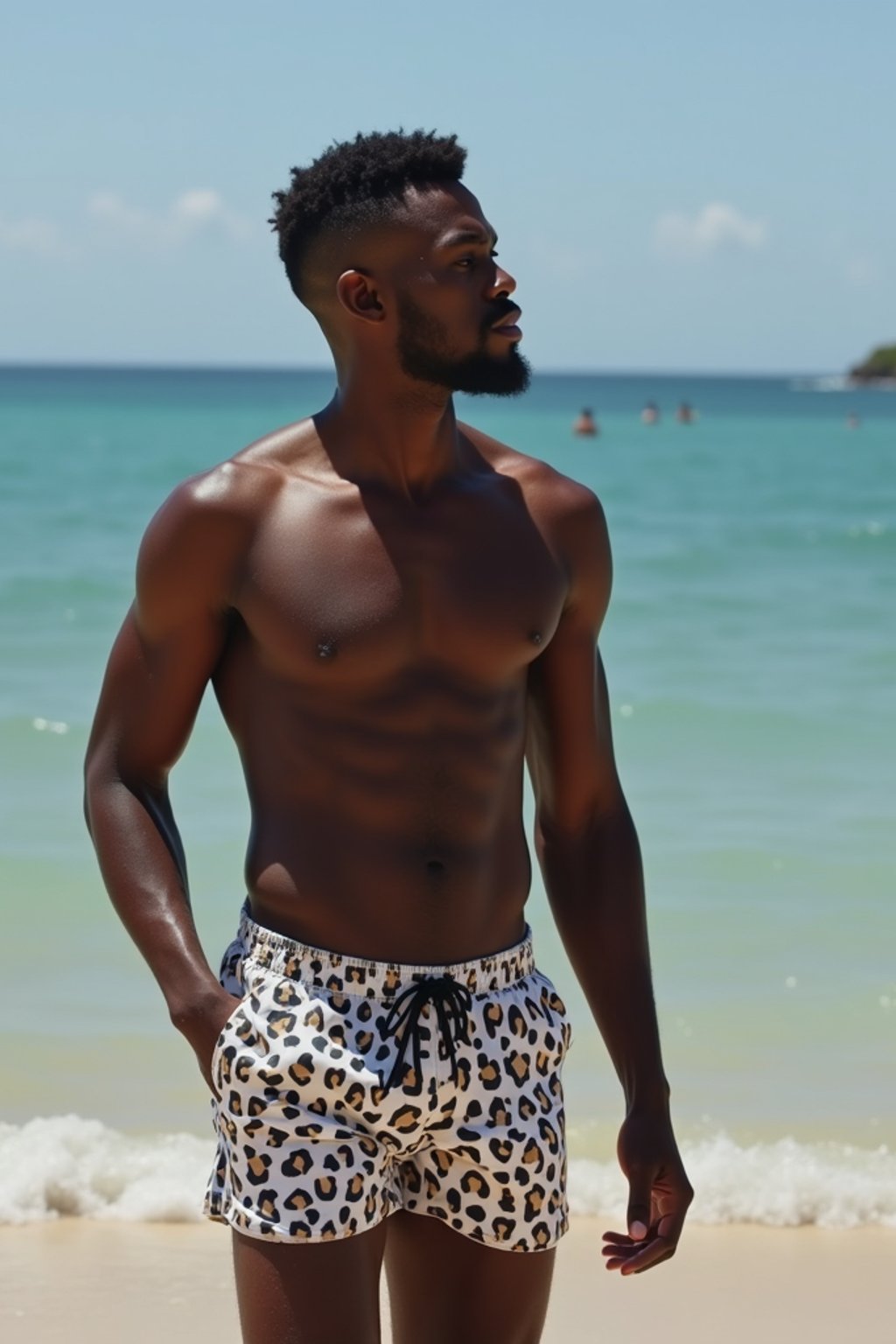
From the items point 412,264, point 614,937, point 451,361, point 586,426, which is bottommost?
point 586,426

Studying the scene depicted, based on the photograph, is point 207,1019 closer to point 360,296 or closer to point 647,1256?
point 647,1256

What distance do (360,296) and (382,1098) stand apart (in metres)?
0.95

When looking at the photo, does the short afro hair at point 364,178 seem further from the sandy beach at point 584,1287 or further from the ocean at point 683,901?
the ocean at point 683,901

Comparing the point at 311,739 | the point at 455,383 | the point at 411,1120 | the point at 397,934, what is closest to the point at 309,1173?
the point at 411,1120

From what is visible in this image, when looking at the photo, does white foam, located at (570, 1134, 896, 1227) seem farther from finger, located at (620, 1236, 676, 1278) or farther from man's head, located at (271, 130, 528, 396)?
man's head, located at (271, 130, 528, 396)

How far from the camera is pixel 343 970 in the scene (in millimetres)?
2389

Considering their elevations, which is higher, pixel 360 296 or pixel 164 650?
pixel 360 296

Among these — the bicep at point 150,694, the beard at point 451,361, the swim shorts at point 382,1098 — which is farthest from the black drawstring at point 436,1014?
the beard at point 451,361

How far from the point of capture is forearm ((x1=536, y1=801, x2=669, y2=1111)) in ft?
8.56

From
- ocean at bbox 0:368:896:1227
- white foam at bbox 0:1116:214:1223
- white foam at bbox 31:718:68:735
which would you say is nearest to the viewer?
white foam at bbox 0:1116:214:1223

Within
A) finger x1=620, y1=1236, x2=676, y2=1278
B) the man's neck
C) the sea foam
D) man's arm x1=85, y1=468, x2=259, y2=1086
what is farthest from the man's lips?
the sea foam

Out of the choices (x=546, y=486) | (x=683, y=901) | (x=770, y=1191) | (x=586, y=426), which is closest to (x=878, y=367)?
(x=586, y=426)

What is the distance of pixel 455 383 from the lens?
249 centimetres

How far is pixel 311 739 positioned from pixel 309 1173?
495 millimetres
